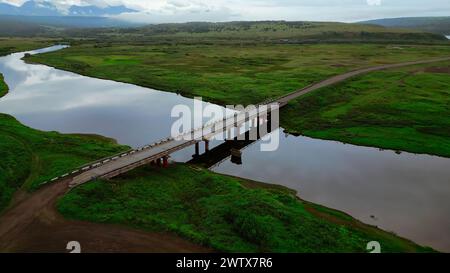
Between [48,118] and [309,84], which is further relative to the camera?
[309,84]

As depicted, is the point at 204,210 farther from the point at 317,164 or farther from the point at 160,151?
the point at 317,164

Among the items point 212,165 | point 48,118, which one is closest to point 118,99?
point 48,118

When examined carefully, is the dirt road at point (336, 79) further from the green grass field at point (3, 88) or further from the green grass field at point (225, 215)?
the green grass field at point (3, 88)

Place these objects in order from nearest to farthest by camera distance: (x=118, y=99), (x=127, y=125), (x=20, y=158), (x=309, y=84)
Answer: (x=20, y=158) → (x=127, y=125) → (x=118, y=99) → (x=309, y=84)

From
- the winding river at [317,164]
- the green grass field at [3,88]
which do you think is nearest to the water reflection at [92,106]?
the winding river at [317,164]

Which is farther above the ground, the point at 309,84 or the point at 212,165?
the point at 309,84

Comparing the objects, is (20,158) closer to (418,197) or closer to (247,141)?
(247,141)

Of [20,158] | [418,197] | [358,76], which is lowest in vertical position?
[418,197]
